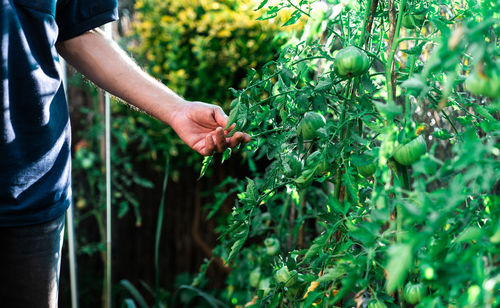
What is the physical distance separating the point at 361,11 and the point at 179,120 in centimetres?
45

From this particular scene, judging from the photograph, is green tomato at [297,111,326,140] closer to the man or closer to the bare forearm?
the man

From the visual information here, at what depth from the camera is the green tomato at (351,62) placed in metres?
0.85

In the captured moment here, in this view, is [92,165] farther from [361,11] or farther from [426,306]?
[426,306]

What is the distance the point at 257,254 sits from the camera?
1.96 m

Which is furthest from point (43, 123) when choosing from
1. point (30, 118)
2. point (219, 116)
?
point (219, 116)

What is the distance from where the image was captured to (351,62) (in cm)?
85

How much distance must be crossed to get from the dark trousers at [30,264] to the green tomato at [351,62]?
69cm

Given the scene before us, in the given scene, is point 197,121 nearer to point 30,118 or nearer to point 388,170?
point 30,118

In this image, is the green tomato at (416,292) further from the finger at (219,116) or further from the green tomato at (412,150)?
the finger at (219,116)

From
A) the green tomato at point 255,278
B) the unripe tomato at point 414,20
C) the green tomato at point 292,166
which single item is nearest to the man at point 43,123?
the green tomato at point 292,166

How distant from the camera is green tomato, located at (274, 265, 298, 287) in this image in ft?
3.21

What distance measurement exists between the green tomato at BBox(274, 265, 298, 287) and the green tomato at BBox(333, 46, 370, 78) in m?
0.36

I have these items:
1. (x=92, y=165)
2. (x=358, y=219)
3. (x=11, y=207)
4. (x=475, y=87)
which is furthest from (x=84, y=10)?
(x=92, y=165)

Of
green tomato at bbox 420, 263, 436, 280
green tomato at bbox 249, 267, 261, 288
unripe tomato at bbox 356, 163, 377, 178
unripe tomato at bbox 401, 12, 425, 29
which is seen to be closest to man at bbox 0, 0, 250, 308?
unripe tomato at bbox 356, 163, 377, 178
